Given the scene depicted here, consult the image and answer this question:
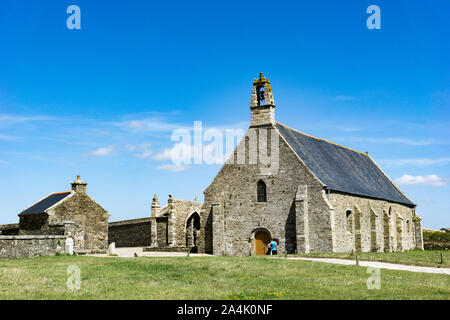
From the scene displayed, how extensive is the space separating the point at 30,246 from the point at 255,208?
15.7 meters

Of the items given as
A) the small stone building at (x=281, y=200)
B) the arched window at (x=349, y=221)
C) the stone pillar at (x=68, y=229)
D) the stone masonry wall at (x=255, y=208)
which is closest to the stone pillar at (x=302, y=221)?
the small stone building at (x=281, y=200)

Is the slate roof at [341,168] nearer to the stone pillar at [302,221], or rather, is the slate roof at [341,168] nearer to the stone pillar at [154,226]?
the stone pillar at [302,221]

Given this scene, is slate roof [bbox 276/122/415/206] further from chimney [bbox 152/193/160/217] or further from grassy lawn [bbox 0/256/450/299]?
chimney [bbox 152/193/160/217]

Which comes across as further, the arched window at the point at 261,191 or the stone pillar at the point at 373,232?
the stone pillar at the point at 373,232

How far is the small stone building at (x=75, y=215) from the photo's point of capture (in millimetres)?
34094

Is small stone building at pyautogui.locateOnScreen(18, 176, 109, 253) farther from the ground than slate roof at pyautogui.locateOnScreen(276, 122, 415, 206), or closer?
closer

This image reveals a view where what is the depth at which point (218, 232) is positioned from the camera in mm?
34969

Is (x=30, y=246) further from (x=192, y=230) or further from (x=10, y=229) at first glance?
(x=192, y=230)

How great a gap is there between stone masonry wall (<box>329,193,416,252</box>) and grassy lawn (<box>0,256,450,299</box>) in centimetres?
1268

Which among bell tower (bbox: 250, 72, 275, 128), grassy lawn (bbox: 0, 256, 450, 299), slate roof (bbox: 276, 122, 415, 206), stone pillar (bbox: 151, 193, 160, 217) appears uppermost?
bell tower (bbox: 250, 72, 275, 128)

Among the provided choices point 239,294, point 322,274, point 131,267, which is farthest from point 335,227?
point 239,294

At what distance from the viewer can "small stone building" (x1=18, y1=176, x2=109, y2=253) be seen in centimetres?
3409

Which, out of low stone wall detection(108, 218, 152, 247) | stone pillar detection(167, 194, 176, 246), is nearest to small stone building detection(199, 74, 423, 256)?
stone pillar detection(167, 194, 176, 246)
